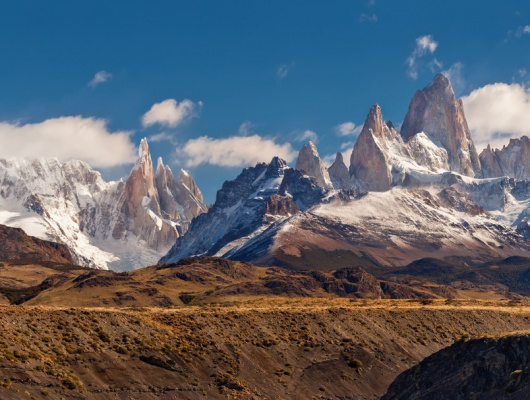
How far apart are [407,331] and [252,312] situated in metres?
25.0

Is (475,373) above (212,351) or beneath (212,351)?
beneath

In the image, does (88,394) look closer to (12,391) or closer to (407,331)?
(12,391)

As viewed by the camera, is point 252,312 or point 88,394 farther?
point 252,312

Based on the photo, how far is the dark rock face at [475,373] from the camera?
85.0 metres

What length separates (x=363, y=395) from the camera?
10594 centimetres

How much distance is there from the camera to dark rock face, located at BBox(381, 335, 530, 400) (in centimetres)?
8500

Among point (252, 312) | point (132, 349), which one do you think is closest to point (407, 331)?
point (252, 312)

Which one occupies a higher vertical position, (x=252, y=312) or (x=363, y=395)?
(x=252, y=312)

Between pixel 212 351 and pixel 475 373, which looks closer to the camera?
pixel 475 373

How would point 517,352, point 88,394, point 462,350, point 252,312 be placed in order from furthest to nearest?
point 252,312 → point 462,350 → point 517,352 → point 88,394

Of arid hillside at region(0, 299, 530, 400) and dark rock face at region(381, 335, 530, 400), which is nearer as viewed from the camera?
dark rock face at region(381, 335, 530, 400)

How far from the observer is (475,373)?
295 ft

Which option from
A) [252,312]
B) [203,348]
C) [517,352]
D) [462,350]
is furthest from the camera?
[252,312]

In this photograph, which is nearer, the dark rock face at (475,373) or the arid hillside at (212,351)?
the dark rock face at (475,373)
